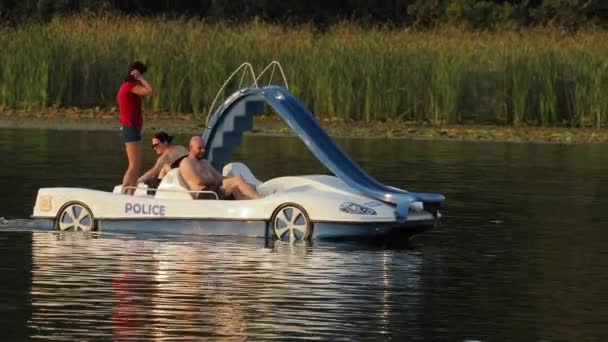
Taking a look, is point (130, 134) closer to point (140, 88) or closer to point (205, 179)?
point (140, 88)

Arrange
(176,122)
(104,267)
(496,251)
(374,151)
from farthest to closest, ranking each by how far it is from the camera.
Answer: (176,122) → (374,151) → (496,251) → (104,267)

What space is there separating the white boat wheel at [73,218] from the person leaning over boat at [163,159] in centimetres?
104

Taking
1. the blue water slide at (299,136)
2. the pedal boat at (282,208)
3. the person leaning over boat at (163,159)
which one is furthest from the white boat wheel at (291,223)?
the person leaning over boat at (163,159)

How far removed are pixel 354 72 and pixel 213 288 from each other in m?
24.0

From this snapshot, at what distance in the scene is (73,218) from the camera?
65.2ft

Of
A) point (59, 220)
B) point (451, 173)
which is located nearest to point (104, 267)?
point (59, 220)

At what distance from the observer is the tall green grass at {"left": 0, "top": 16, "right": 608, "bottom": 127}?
129ft

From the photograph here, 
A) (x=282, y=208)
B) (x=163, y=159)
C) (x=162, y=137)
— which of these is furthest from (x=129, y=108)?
(x=282, y=208)

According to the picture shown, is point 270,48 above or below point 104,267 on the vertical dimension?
above

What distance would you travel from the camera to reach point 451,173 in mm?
28406

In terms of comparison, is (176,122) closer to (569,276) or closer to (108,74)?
(108,74)

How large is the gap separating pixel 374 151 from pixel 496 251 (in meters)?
14.2

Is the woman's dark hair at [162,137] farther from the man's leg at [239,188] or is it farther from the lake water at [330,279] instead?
the lake water at [330,279]

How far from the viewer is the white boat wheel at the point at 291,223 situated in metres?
19.0
